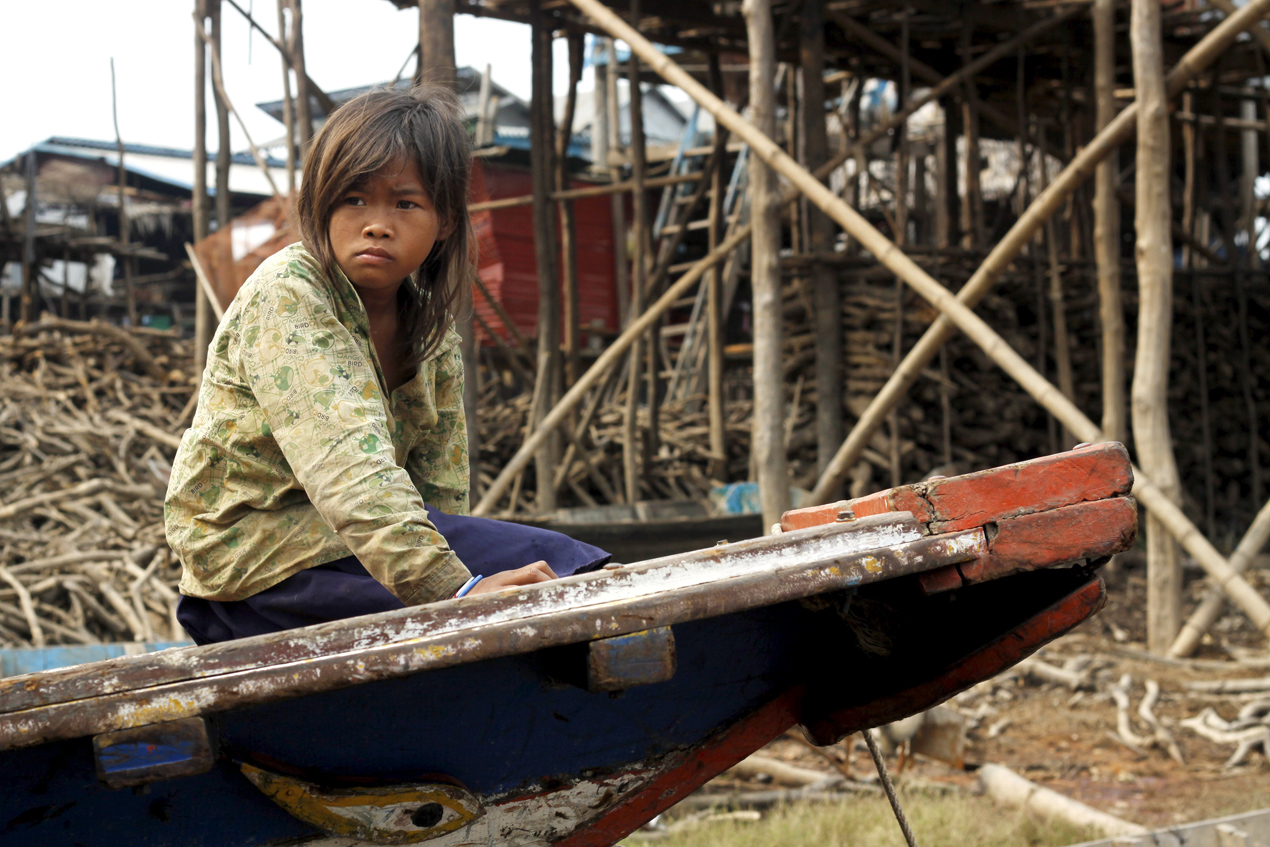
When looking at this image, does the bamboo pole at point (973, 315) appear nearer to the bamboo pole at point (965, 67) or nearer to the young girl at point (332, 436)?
the bamboo pole at point (965, 67)

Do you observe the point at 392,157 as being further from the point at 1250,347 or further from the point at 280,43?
the point at 1250,347

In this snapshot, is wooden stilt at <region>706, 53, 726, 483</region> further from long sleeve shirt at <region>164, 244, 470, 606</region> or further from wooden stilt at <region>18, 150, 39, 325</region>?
wooden stilt at <region>18, 150, 39, 325</region>

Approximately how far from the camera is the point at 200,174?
322 inches

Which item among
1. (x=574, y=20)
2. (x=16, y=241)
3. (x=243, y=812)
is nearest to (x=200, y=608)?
(x=243, y=812)

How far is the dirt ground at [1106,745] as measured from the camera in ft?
12.3

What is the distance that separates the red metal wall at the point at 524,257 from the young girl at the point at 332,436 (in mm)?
9872

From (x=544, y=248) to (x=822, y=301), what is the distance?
1.95 m

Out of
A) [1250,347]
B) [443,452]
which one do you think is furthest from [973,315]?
[1250,347]

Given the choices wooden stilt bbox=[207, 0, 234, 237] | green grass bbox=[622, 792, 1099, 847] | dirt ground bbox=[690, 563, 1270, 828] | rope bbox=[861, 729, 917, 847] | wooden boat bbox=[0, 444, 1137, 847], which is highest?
wooden stilt bbox=[207, 0, 234, 237]

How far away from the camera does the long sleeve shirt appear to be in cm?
135

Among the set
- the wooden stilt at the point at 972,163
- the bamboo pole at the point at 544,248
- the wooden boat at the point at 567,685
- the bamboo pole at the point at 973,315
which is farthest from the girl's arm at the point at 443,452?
the wooden stilt at the point at 972,163

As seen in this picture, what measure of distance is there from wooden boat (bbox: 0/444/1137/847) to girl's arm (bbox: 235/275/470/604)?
17 cm

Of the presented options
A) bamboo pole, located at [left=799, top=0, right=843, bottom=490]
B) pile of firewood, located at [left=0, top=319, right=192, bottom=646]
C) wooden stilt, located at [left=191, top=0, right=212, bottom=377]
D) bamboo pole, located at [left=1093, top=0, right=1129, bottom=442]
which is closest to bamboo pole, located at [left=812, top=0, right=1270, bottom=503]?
bamboo pole, located at [left=1093, top=0, right=1129, bottom=442]

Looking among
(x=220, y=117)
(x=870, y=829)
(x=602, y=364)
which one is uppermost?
(x=220, y=117)
